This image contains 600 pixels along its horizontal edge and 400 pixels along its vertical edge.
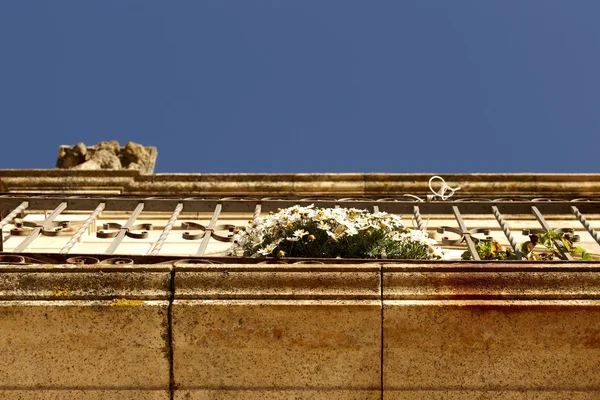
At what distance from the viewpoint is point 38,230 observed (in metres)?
7.88

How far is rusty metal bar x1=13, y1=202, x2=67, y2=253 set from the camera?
7.38m

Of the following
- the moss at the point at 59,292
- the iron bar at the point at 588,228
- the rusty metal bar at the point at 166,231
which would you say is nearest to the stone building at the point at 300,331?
the moss at the point at 59,292

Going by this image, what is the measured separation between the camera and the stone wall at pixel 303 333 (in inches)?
236

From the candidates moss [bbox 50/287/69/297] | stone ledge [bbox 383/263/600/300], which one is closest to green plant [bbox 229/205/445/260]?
stone ledge [bbox 383/263/600/300]

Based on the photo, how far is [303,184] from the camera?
12352mm

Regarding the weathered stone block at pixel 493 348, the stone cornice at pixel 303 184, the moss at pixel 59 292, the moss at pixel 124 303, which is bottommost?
the moss at pixel 59 292

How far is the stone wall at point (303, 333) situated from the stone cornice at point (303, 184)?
19.8ft

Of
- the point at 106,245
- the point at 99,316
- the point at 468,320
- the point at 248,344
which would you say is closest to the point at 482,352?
the point at 468,320

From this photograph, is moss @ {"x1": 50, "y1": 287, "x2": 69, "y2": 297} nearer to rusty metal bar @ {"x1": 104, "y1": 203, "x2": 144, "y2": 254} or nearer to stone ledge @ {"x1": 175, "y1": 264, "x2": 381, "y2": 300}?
stone ledge @ {"x1": 175, "y1": 264, "x2": 381, "y2": 300}

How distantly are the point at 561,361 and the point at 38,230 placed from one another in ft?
13.6

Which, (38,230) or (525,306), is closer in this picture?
(525,306)

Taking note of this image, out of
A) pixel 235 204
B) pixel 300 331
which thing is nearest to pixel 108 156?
pixel 235 204

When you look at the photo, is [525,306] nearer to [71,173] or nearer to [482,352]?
[482,352]

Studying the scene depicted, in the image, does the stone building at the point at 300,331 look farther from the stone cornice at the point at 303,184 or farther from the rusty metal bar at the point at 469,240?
the stone cornice at the point at 303,184
